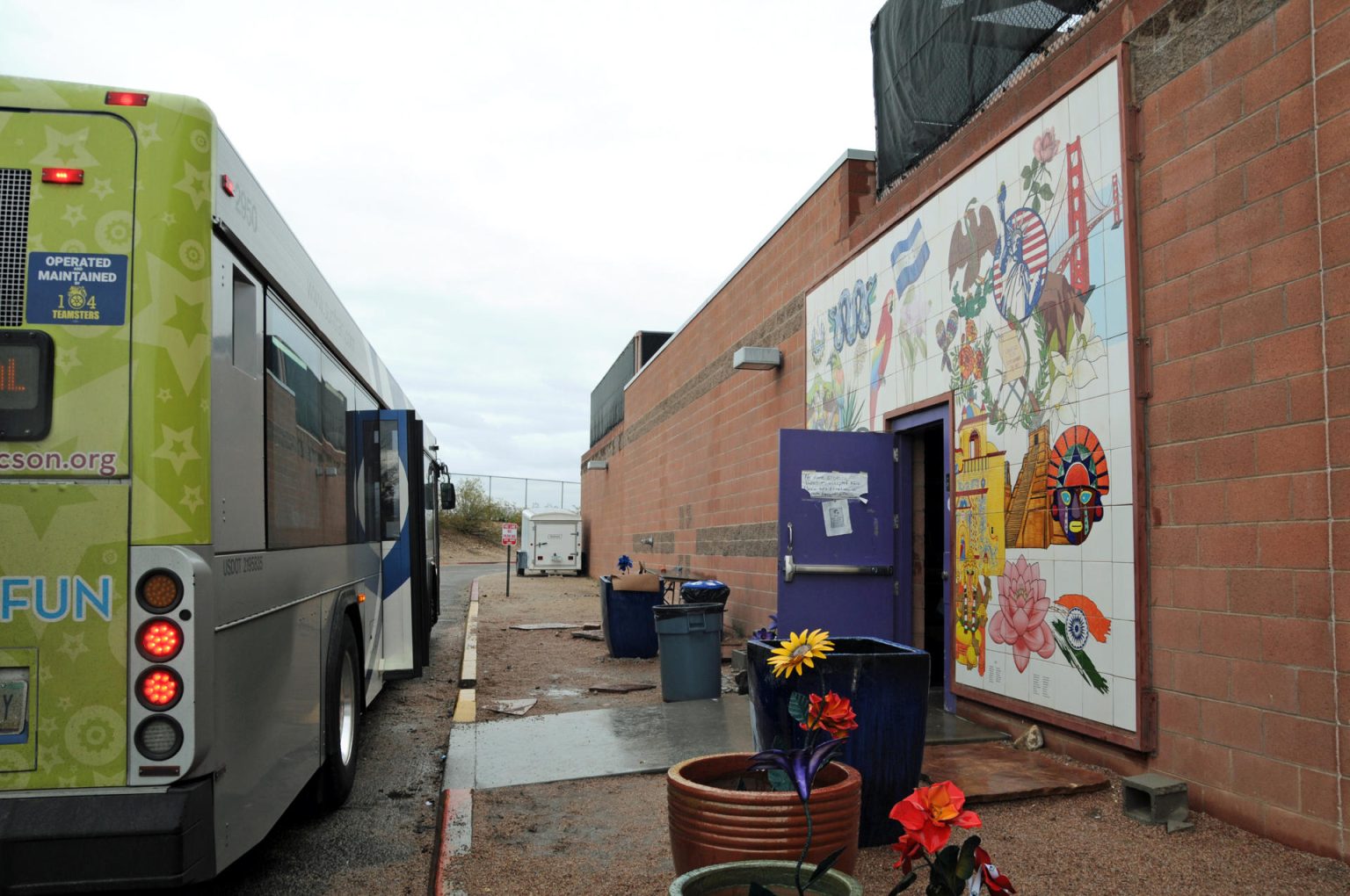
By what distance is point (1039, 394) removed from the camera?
6.80m

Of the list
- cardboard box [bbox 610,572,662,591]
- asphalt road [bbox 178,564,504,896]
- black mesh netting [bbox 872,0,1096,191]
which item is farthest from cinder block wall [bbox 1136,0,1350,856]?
cardboard box [bbox 610,572,662,591]

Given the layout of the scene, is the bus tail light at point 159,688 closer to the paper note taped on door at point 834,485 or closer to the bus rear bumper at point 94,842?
the bus rear bumper at point 94,842

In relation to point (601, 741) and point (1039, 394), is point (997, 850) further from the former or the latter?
point (601, 741)

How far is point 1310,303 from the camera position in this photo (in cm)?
471

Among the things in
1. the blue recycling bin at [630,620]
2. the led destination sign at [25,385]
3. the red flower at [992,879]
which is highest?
the led destination sign at [25,385]

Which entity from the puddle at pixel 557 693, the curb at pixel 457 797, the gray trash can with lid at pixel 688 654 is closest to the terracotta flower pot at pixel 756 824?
the curb at pixel 457 797

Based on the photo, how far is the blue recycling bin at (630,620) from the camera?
12.4 m

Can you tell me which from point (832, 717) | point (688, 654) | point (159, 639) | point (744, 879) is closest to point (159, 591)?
point (159, 639)

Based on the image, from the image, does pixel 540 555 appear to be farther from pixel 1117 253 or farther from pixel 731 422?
pixel 1117 253

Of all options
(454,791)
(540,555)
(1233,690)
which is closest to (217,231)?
(454,791)

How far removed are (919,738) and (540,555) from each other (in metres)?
29.4

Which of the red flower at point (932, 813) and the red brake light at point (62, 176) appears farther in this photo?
the red brake light at point (62, 176)

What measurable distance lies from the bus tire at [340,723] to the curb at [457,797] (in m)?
0.58

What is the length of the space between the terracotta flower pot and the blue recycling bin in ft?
28.3
